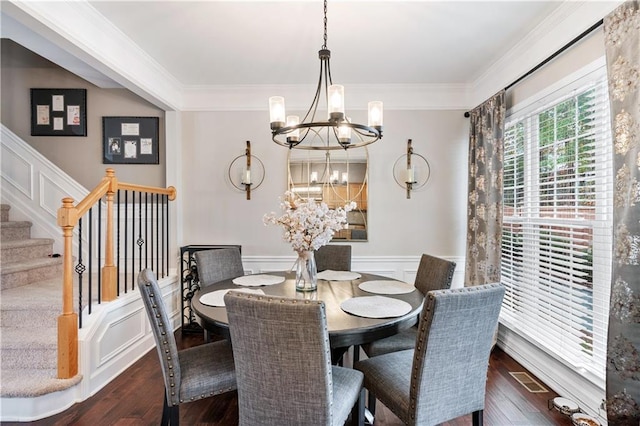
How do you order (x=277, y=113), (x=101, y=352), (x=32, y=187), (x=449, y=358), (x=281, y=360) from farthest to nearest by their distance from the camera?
(x=32, y=187) < (x=101, y=352) < (x=277, y=113) < (x=449, y=358) < (x=281, y=360)

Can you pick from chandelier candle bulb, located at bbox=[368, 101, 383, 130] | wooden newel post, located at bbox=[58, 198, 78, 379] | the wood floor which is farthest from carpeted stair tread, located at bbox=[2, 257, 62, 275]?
chandelier candle bulb, located at bbox=[368, 101, 383, 130]

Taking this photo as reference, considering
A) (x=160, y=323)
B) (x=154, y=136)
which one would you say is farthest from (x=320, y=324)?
(x=154, y=136)

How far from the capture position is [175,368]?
1.62 m

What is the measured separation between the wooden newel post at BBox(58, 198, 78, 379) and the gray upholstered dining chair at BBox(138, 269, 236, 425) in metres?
0.88

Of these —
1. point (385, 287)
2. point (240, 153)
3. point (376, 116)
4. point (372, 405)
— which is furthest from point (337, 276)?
point (240, 153)

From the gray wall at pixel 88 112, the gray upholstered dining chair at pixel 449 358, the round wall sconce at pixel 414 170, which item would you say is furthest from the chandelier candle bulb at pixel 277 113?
the gray wall at pixel 88 112

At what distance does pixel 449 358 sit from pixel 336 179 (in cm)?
251

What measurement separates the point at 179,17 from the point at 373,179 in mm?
2327

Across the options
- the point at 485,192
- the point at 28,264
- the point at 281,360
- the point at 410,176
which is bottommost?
the point at 281,360

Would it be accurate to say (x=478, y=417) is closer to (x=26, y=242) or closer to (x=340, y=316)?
(x=340, y=316)

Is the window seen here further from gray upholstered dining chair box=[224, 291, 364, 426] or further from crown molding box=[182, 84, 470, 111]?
gray upholstered dining chair box=[224, 291, 364, 426]

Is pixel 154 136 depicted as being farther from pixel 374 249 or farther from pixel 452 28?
pixel 452 28

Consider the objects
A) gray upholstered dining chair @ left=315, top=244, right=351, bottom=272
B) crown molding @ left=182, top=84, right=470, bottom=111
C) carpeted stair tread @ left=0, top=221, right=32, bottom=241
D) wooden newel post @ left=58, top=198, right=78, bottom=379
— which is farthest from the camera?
crown molding @ left=182, top=84, right=470, bottom=111

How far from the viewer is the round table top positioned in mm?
1529
